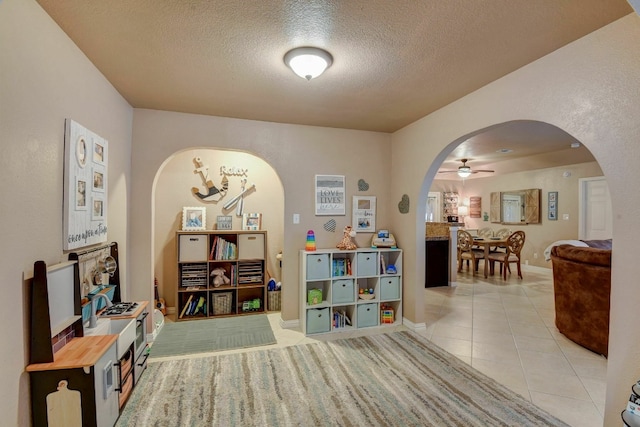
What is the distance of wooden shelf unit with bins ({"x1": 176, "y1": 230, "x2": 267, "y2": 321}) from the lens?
3.84 metres

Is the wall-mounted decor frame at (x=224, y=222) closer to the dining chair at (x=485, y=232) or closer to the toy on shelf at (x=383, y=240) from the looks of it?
the toy on shelf at (x=383, y=240)

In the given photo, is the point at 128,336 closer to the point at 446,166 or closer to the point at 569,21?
the point at 569,21

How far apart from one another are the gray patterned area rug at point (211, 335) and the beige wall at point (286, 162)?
418 mm

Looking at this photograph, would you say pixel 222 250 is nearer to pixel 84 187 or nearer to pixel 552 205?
pixel 84 187

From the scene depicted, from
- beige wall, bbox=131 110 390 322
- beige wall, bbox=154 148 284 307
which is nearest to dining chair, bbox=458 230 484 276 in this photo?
beige wall, bbox=131 110 390 322

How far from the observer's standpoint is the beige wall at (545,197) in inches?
245

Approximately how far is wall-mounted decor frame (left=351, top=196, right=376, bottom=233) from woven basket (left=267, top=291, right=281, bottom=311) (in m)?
1.46

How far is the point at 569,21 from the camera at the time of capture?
1.66 m

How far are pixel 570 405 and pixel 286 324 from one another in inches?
104

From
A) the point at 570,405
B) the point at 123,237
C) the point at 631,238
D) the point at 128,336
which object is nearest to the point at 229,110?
the point at 123,237

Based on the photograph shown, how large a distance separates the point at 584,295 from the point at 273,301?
11.8 ft

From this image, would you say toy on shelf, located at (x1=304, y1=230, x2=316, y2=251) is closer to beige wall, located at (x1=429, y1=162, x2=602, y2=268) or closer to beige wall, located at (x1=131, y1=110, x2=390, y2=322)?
beige wall, located at (x1=131, y1=110, x2=390, y2=322)

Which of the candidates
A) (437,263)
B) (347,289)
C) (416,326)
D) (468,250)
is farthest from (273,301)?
(468,250)

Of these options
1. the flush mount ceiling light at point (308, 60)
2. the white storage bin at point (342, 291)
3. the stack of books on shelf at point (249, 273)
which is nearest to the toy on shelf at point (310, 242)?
the white storage bin at point (342, 291)
